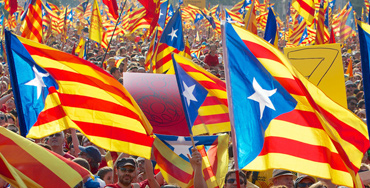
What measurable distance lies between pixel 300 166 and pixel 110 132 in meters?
1.85

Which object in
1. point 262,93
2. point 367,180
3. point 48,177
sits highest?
point 262,93

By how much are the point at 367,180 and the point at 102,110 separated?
8.65ft

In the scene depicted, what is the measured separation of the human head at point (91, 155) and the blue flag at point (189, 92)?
55.6 inches

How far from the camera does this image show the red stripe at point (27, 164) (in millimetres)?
4148

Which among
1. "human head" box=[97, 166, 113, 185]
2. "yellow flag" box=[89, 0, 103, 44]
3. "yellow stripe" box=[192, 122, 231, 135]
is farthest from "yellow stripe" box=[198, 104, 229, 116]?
"yellow flag" box=[89, 0, 103, 44]

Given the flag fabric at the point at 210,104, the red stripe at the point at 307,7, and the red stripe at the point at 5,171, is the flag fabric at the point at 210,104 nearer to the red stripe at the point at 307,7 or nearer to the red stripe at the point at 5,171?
the red stripe at the point at 5,171

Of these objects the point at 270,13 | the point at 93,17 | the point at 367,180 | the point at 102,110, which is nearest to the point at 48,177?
the point at 102,110

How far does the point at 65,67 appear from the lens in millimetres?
5711

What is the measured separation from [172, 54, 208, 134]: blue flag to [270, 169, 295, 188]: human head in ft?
3.19

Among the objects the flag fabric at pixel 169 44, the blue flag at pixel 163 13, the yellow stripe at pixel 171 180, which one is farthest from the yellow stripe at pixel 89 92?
the blue flag at pixel 163 13

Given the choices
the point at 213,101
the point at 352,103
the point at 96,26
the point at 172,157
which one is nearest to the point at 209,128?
the point at 213,101

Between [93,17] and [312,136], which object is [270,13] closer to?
[93,17]

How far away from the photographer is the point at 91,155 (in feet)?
21.8

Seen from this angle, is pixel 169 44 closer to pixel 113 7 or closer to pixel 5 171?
pixel 113 7
